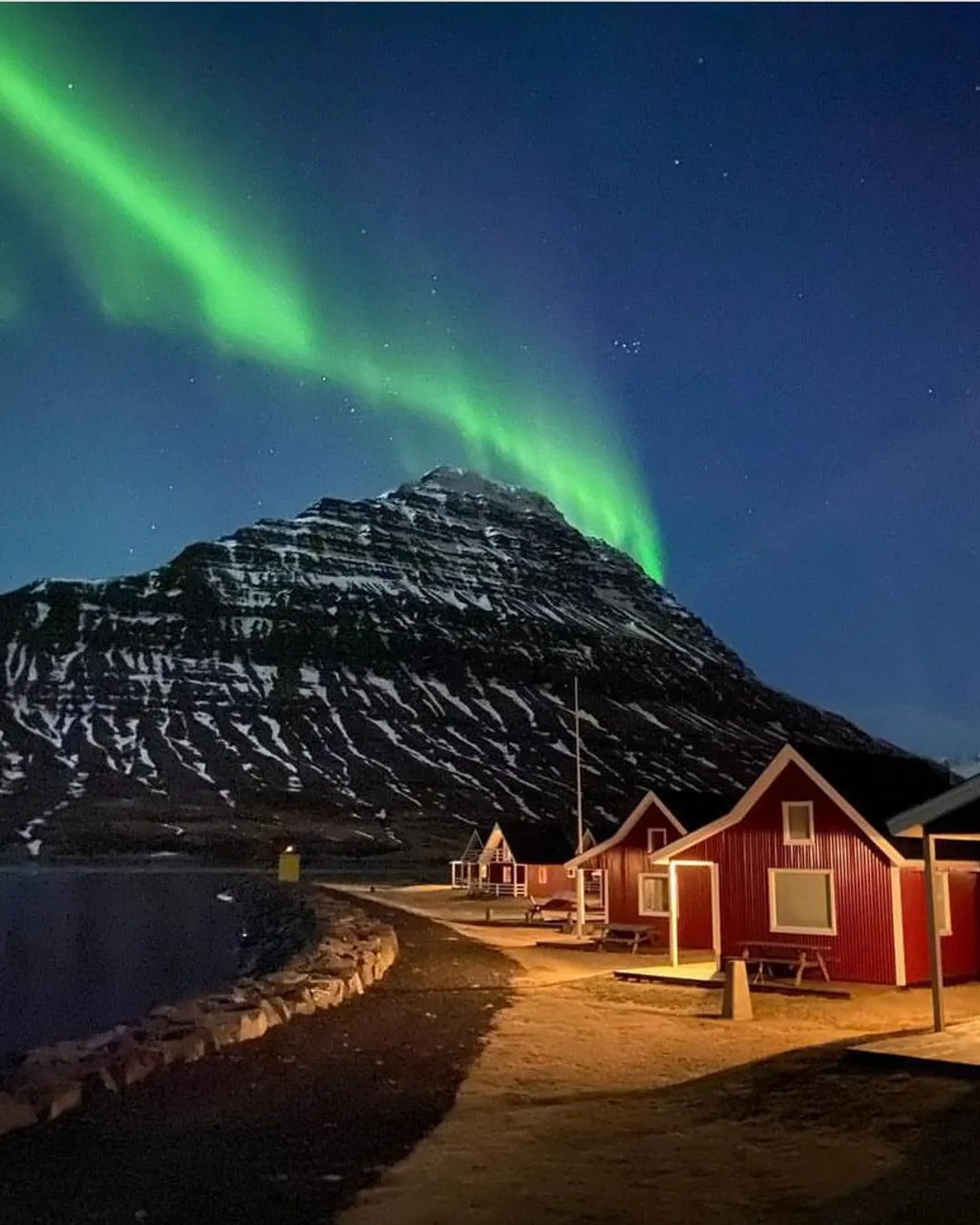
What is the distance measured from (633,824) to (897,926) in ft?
35.8

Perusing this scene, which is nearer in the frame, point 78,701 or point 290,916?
point 290,916

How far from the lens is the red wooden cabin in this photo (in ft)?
73.8

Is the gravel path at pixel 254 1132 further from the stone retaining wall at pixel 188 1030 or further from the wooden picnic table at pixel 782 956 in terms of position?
the wooden picnic table at pixel 782 956

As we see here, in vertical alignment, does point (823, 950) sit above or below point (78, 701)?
below

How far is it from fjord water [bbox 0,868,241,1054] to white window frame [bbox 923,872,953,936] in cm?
1670

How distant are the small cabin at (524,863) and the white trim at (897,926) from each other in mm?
38778

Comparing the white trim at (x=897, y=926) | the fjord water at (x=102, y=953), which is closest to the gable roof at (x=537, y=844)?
the fjord water at (x=102, y=953)

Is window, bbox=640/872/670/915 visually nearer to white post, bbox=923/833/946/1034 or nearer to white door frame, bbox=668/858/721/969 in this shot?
white door frame, bbox=668/858/721/969

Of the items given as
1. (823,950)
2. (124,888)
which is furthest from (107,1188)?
(124,888)

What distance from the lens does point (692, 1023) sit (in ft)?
57.4

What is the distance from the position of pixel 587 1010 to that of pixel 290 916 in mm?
28127

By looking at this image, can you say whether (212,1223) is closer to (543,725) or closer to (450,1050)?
(450,1050)

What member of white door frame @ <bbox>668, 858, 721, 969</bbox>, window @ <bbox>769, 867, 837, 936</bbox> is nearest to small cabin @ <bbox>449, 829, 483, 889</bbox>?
white door frame @ <bbox>668, 858, 721, 969</bbox>

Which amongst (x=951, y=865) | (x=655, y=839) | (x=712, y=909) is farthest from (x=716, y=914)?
(x=655, y=839)
